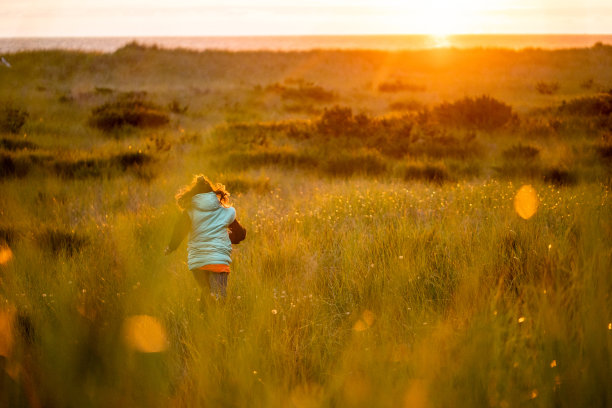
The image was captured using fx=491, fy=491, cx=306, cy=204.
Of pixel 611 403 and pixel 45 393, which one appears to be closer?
pixel 611 403

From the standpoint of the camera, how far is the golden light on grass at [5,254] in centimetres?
443

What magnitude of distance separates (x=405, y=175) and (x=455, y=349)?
667cm

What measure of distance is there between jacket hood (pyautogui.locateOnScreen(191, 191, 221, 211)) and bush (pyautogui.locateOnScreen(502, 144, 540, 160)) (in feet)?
26.6

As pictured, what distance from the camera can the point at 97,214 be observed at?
6.47m

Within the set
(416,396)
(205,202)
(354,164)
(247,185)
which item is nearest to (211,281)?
(205,202)

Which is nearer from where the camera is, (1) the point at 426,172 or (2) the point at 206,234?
(2) the point at 206,234

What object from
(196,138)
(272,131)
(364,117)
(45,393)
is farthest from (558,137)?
(45,393)

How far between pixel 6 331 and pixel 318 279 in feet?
7.16

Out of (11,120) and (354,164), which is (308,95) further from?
(354,164)

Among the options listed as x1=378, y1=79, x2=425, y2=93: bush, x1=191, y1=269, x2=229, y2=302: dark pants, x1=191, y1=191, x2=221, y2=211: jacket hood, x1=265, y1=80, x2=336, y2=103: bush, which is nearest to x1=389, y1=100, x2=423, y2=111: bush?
x1=265, y1=80, x2=336, y2=103: bush

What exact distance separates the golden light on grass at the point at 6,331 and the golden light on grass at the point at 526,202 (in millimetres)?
4487

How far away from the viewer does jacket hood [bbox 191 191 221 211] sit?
12.2 feet

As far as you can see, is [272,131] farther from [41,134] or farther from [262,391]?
[262,391]

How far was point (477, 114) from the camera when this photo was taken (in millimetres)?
14375
